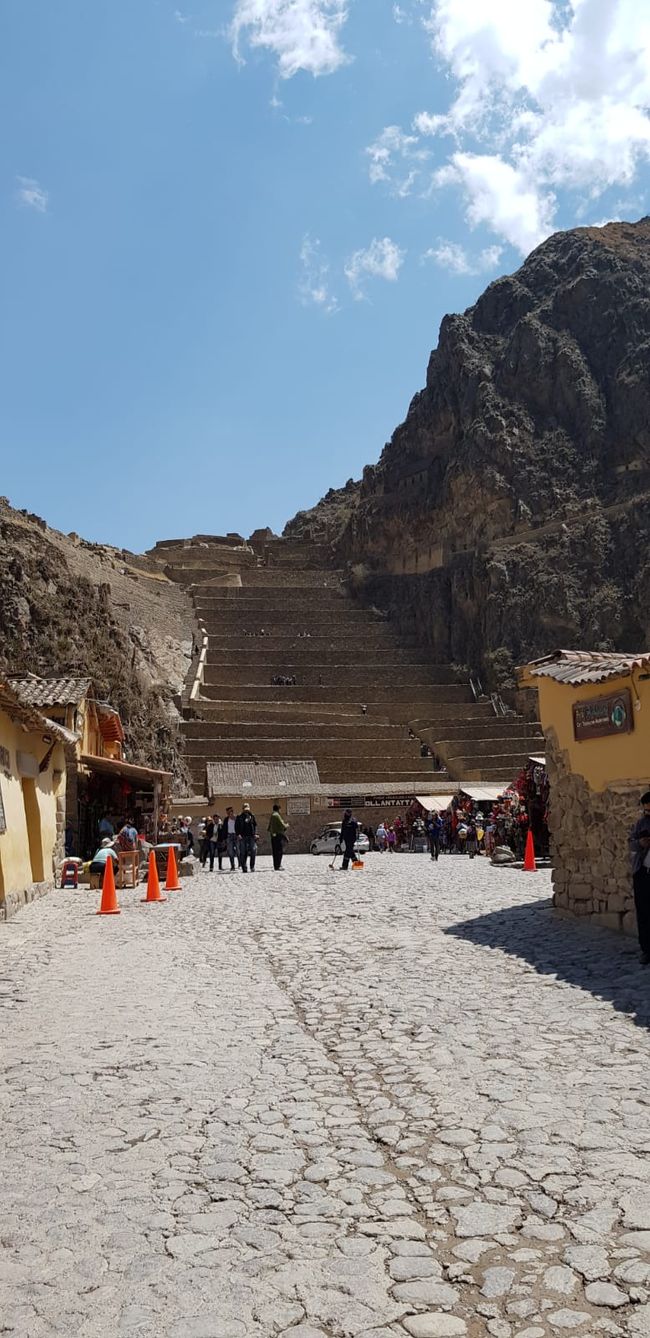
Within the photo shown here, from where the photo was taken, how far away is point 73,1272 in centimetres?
333

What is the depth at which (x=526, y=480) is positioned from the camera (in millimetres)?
69812

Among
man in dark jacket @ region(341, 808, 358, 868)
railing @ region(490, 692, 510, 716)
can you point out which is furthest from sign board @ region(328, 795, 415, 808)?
railing @ region(490, 692, 510, 716)

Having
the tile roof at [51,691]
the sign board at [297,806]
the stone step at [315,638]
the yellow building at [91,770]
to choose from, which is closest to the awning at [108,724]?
the yellow building at [91,770]

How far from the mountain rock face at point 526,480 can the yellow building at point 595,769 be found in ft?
166

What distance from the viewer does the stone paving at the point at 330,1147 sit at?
3.14 m

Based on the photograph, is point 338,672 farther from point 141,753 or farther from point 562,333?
point 562,333

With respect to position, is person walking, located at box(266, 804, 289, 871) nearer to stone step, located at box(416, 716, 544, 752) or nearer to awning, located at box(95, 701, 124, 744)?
awning, located at box(95, 701, 124, 744)

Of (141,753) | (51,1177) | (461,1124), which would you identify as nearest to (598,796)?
(461,1124)

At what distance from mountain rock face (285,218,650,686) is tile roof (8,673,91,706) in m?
42.2

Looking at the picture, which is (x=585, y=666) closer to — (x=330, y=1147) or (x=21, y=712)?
(x=21, y=712)

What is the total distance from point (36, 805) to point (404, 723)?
3832cm

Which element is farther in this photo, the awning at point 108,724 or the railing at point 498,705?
the railing at point 498,705

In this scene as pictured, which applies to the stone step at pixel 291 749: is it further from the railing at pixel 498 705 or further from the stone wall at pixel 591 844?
the stone wall at pixel 591 844

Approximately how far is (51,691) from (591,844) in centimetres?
1403
